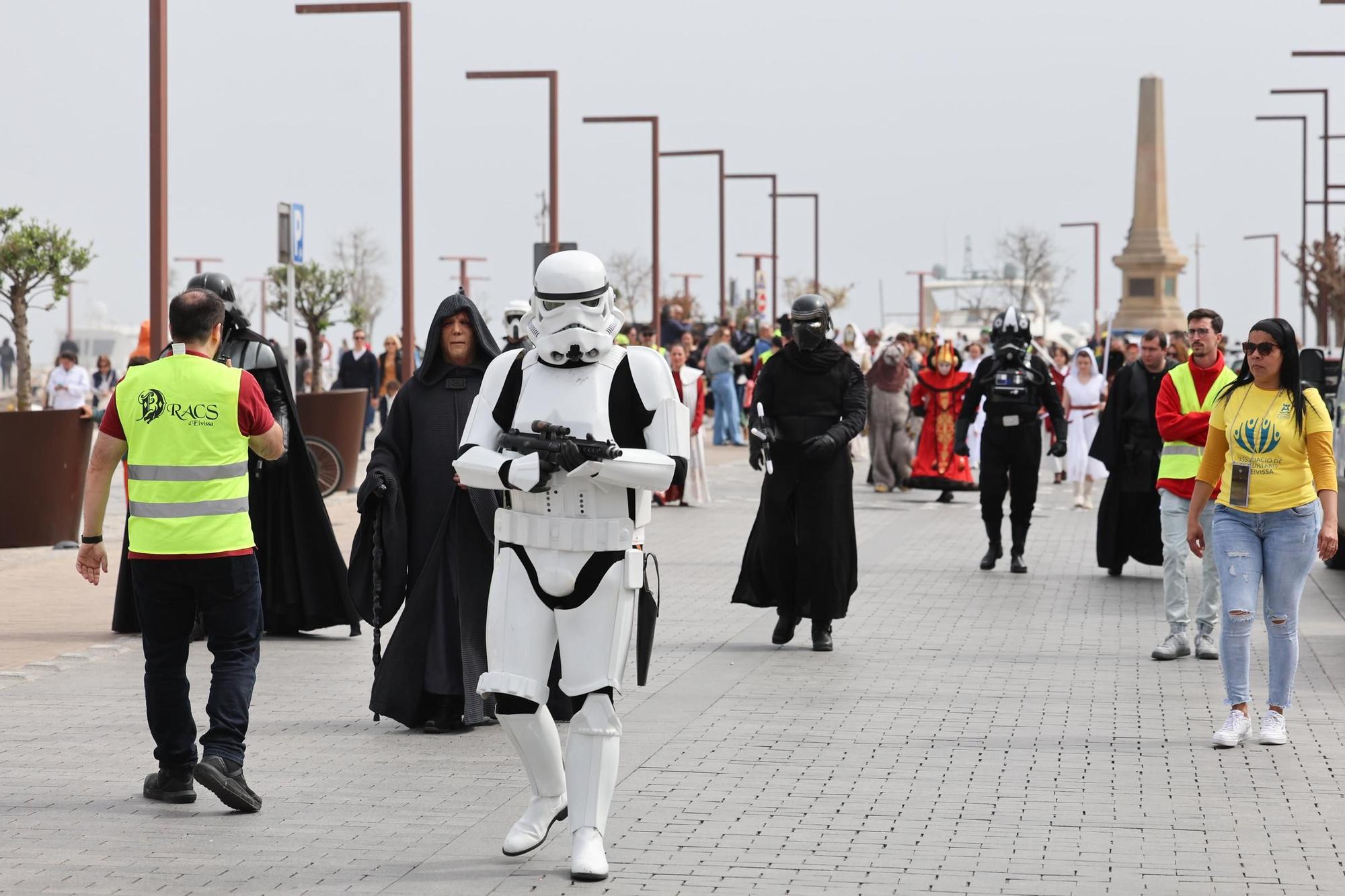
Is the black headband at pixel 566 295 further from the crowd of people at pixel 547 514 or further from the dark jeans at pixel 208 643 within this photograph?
the dark jeans at pixel 208 643

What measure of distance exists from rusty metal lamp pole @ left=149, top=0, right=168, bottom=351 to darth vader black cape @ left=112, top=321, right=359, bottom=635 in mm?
5502

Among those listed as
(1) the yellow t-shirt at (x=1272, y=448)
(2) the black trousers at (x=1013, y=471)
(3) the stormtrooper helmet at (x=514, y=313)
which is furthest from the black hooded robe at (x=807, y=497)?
(2) the black trousers at (x=1013, y=471)

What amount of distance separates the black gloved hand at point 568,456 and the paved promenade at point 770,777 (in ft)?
3.93

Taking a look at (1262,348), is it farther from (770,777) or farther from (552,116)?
(552,116)

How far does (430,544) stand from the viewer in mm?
8812

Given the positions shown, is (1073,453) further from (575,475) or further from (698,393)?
(575,475)

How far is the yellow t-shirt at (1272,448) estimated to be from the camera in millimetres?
8227

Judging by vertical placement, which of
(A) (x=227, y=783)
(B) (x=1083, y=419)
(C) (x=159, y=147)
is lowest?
(A) (x=227, y=783)

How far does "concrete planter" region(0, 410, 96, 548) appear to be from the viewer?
15016 mm

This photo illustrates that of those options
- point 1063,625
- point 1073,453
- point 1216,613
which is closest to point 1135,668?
Answer: point 1216,613

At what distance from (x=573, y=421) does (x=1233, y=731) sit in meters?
3.49

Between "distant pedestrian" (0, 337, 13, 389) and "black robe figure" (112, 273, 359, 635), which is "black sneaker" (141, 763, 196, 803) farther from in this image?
"distant pedestrian" (0, 337, 13, 389)

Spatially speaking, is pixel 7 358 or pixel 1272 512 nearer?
pixel 1272 512

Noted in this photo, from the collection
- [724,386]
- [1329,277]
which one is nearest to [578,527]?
[724,386]
